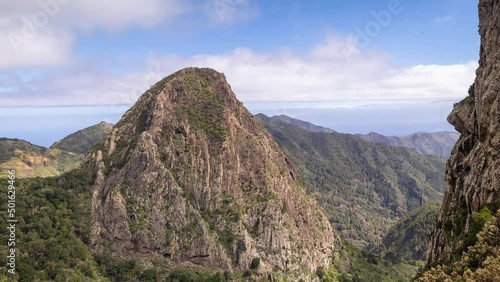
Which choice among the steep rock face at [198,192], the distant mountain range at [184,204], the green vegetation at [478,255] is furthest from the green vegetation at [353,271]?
the green vegetation at [478,255]

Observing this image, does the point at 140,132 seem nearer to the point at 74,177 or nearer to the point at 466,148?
the point at 74,177

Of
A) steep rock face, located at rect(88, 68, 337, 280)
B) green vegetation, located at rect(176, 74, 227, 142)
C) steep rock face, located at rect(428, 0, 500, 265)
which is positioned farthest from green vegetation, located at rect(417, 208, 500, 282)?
green vegetation, located at rect(176, 74, 227, 142)

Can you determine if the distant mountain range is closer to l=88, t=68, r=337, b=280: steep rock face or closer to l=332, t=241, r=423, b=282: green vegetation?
l=88, t=68, r=337, b=280: steep rock face

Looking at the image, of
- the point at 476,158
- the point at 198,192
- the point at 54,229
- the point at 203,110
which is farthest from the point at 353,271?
the point at 476,158

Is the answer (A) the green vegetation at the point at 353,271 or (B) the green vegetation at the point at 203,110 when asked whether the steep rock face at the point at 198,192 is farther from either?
(A) the green vegetation at the point at 353,271

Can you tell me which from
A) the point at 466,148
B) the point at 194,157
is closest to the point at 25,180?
the point at 194,157

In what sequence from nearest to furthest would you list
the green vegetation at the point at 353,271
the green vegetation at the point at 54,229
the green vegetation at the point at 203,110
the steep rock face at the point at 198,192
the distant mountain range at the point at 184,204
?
the green vegetation at the point at 54,229 → the distant mountain range at the point at 184,204 → the steep rock face at the point at 198,192 → the green vegetation at the point at 353,271 → the green vegetation at the point at 203,110
